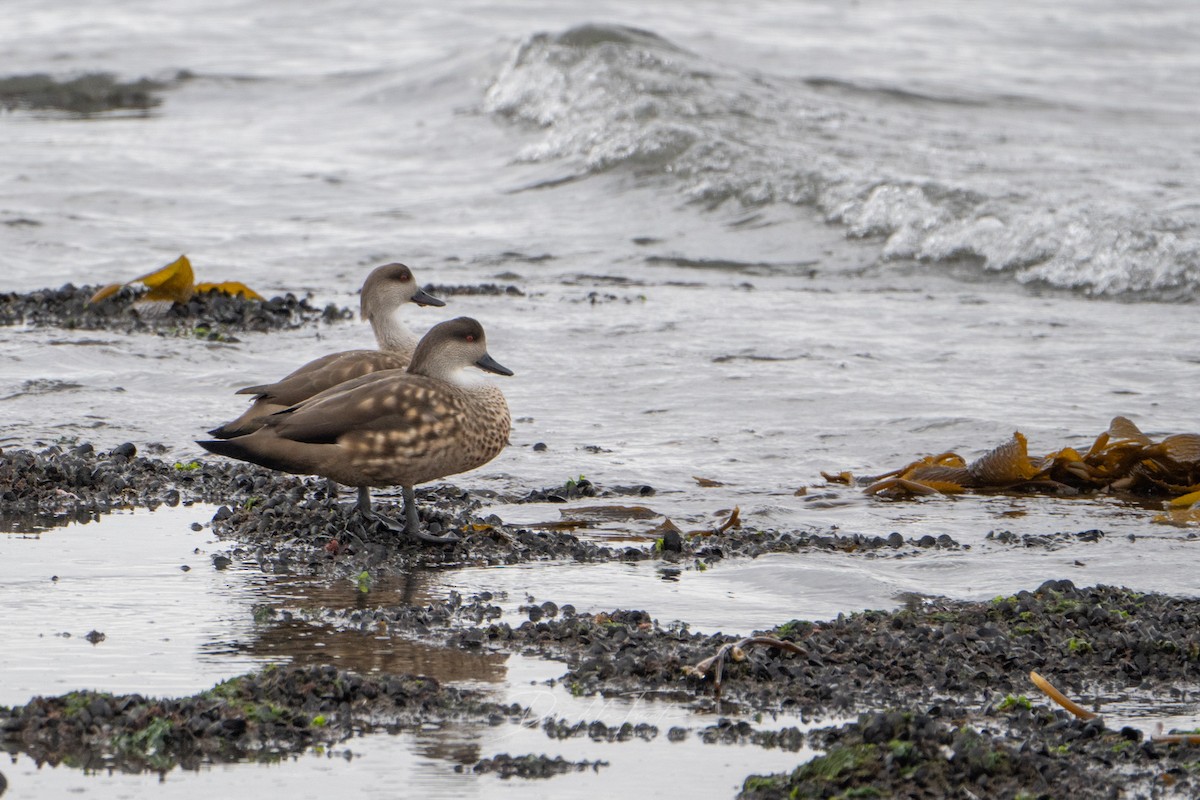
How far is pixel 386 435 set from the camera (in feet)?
19.4

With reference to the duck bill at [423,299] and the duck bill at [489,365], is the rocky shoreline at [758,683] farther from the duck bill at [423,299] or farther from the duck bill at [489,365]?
the duck bill at [423,299]

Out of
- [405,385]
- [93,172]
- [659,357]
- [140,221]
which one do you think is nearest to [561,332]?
[659,357]

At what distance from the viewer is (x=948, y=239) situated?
13633mm

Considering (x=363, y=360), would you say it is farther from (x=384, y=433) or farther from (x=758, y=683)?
(x=758, y=683)

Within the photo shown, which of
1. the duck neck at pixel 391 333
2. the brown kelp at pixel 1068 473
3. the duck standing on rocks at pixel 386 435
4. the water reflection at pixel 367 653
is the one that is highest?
the duck neck at pixel 391 333

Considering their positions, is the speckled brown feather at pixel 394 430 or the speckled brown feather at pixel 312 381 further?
the speckled brown feather at pixel 312 381

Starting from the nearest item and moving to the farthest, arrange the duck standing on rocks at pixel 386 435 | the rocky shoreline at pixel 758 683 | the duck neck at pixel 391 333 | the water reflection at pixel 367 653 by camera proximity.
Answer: the rocky shoreline at pixel 758 683, the water reflection at pixel 367 653, the duck standing on rocks at pixel 386 435, the duck neck at pixel 391 333

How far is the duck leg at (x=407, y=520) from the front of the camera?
5.98 m

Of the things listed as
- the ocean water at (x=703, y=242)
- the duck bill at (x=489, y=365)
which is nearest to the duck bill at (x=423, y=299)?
the ocean water at (x=703, y=242)

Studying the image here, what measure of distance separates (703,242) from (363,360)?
296 inches

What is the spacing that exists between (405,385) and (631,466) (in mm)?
1651

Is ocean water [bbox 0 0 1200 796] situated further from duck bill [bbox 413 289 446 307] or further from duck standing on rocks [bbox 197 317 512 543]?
duck bill [bbox 413 289 446 307]

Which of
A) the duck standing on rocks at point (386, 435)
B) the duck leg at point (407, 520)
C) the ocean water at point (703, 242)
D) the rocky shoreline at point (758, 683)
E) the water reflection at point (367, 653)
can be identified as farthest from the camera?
the ocean water at point (703, 242)

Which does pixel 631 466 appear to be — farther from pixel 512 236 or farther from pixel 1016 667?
pixel 512 236
